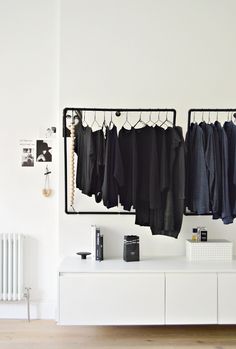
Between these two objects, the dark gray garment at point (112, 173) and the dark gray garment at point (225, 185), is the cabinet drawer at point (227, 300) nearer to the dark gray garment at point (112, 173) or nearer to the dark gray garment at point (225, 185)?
the dark gray garment at point (225, 185)

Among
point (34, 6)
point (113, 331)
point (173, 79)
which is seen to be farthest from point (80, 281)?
point (34, 6)

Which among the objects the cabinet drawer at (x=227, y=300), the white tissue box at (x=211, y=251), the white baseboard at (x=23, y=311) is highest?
the white tissue box at (x=211, y=251)

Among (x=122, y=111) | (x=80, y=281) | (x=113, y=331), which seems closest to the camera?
(x=80, y=281)

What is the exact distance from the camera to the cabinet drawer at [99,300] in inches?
105

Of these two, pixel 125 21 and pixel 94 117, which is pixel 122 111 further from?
pixel 125 21

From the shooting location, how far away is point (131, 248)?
116 inches

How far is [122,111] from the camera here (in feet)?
10.4

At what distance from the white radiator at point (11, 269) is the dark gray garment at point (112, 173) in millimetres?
890

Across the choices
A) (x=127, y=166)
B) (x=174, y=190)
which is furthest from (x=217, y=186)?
(x=127, y=166)

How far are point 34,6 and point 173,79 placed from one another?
4.63ft

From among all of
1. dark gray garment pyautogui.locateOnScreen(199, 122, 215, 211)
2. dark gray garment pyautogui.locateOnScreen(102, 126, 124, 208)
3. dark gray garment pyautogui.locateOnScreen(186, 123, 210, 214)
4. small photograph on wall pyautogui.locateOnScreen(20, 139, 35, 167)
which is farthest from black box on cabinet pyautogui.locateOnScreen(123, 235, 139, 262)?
small photograph on wall pyautogui.locateOnScreen(20, 139, 35, 167)

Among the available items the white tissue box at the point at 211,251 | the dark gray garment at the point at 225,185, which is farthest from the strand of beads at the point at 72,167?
the dark gray garment at the point at 225,185

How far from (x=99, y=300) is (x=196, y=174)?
4.00ft

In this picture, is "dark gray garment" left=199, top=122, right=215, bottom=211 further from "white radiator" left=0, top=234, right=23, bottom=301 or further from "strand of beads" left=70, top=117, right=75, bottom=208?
"white radiator" left=0, top=234, right=23, bottom=301
